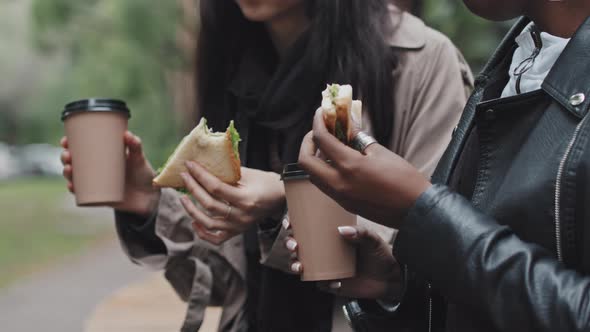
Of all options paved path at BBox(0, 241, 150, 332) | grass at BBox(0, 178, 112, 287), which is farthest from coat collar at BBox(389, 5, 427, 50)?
grass at BBox(0, 178, 112, 287)

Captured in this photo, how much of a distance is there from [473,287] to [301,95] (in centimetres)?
115

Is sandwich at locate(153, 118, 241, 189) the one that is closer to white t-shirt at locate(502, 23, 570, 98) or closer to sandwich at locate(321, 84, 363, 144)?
sandwich at locate(321, 84, 363, 144)

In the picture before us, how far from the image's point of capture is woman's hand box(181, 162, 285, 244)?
2141mm

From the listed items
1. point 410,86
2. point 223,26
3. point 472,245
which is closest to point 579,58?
point 472,245

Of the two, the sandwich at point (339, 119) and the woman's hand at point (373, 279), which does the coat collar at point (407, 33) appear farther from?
the sandwich at point (339, 119)

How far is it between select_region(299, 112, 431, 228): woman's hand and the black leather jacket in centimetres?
3

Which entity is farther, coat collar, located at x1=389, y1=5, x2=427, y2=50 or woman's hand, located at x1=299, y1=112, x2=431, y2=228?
coat collar, located at x1=389, y1=5, x2=427, y2=50

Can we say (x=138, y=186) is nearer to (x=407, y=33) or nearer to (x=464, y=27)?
(x=407, y=33)

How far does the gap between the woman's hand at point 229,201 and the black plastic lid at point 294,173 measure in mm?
428

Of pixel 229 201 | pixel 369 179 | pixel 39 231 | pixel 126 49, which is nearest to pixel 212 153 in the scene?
pixel 229 201

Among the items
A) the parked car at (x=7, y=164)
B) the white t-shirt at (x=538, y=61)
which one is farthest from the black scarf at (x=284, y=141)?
the parked car at (x=7, y=164)

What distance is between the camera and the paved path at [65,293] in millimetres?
9031

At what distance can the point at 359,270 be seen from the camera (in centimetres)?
187

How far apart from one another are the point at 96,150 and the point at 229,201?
481mm
